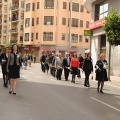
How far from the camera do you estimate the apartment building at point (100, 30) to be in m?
30.6

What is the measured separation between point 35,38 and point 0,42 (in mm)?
25054

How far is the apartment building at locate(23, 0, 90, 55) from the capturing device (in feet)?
233

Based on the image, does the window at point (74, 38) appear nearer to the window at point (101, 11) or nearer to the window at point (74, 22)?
the window at point (74, 22)

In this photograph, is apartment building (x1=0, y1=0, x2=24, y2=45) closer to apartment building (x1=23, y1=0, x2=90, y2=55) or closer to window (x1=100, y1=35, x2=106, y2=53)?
apartment building (x1=23, y1=0, x2=90, y2=55)

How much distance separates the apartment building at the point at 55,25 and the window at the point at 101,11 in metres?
33.9

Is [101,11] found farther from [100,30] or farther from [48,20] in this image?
[48,20]

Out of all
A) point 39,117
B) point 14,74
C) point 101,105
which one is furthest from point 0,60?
point 39,117

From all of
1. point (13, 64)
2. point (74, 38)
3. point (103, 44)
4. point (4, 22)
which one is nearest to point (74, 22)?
point (74, 38)

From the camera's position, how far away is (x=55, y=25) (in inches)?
2803

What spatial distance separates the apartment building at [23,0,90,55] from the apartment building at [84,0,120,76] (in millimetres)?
32438

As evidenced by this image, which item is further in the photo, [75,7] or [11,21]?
[11,21]

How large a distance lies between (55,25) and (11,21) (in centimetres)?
2016

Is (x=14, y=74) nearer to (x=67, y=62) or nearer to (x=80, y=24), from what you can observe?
(x=67, y=62)

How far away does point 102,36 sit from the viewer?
3500 cm
